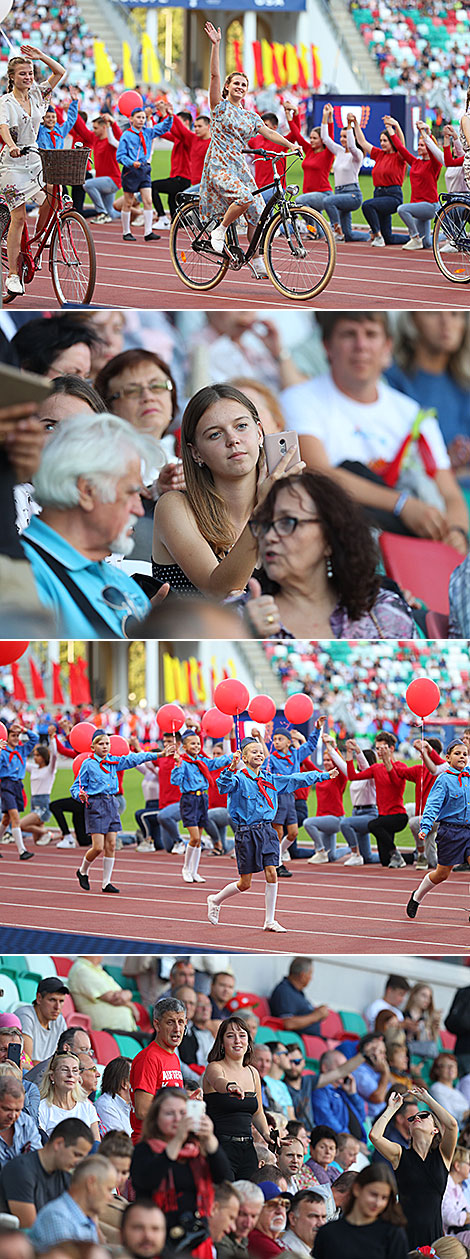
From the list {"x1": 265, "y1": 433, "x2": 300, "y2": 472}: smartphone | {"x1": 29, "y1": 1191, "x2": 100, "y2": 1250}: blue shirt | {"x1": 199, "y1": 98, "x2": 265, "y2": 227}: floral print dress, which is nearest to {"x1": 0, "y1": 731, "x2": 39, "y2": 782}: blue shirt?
{"x1": 265, "y1": 433, "x2": 300, "y2": 472}: smartphone

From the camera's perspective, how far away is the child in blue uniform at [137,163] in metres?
12.7

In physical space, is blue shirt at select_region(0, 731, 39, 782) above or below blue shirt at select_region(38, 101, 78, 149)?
below

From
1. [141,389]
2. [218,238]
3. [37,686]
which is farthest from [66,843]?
[37,686]

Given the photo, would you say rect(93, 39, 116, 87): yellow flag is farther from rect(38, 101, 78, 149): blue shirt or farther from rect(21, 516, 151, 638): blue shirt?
rect(21, 516, 151, 638): blue shirt

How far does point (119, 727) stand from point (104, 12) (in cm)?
1344

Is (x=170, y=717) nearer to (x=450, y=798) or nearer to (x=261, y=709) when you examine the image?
(x=261, y=709)

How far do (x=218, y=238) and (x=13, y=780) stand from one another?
13.4ft

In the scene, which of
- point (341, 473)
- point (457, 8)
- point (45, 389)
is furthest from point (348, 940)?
point (457, 8)

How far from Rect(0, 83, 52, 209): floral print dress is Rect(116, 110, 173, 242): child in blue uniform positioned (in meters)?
2.75

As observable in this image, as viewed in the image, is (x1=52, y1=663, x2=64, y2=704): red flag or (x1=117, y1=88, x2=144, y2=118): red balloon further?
(x1=52, y1=663, x2=64, y2=704): red flag

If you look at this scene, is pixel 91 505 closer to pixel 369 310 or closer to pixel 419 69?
pixel 369 310

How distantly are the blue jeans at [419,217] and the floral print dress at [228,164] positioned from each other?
2409 mm

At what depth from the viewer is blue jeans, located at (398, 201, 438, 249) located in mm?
12266

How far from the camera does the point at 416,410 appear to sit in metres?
11.1
